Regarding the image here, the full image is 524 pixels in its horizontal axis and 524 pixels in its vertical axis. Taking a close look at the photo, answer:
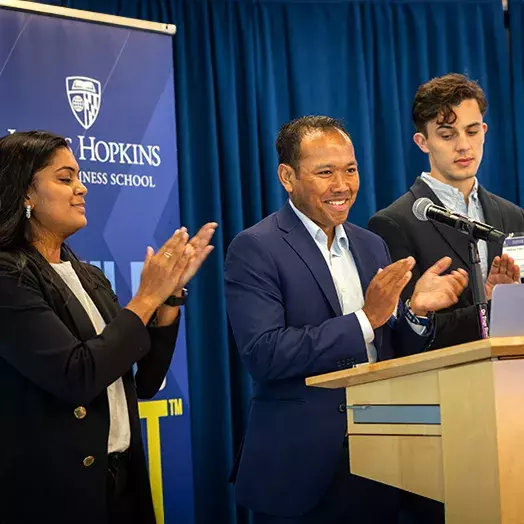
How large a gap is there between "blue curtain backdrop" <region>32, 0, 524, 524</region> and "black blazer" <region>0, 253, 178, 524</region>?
2.41 meters

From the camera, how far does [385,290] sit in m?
2.44

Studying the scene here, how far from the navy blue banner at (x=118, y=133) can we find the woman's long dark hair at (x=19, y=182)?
1209 millimetres

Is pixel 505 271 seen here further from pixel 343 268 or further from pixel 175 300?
pixel 175 300

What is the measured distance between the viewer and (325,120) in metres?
3.03

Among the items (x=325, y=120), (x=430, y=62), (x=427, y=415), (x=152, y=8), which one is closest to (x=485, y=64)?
(x=430, y=62)

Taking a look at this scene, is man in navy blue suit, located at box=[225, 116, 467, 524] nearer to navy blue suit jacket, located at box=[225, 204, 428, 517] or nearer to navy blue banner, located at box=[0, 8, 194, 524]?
navy blue suit jacket, located at box=[225, 204, 428, 517]

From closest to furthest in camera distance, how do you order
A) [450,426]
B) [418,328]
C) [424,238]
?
[450,426] < [418,328] < [424,238]

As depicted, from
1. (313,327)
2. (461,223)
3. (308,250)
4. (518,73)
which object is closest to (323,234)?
(308,250)

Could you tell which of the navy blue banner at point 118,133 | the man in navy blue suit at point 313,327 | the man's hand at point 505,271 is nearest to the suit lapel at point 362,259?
the man in navy blue suit at point 313,327

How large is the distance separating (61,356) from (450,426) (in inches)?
37.6

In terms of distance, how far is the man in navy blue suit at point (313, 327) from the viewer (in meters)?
2.54

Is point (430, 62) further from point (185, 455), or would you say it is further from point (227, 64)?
point (185, 455)

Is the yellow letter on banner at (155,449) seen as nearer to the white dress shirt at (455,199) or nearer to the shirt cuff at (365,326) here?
the white dress shirt at (455,199)

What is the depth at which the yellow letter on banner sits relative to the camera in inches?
150
